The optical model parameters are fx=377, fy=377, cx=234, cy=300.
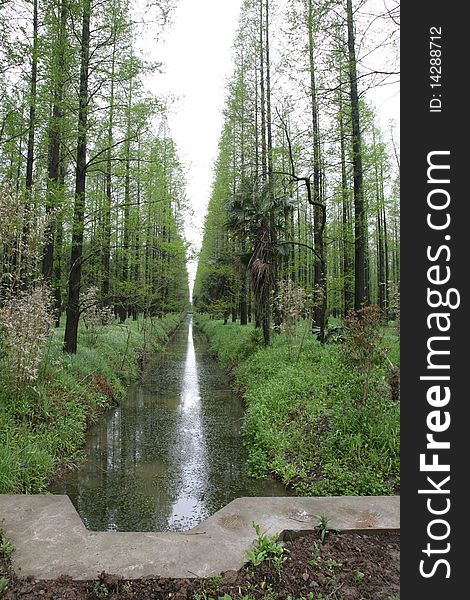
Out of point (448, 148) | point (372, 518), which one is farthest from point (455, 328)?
point (372, 518)

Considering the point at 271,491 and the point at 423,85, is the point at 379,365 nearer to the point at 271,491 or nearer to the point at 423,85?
the point at 271,491

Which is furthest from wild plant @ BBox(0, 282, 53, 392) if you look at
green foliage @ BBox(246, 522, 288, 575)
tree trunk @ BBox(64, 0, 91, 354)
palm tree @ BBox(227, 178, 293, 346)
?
palm tree @ BBox(227, 178, 293, 346)

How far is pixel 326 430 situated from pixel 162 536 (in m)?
2.88

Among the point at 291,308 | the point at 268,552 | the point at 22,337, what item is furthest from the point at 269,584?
the point at 291,308

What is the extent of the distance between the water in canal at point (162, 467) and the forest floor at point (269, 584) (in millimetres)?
1507

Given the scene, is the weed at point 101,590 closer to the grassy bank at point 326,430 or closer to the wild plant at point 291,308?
the grassy bank at point 326,430

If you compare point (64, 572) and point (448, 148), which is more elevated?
point (448, 148)

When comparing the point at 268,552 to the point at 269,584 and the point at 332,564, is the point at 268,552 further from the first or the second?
the point at 332,564

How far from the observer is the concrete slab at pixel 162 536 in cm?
234

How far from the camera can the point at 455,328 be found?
75.3 inches

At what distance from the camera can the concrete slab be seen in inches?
92.0

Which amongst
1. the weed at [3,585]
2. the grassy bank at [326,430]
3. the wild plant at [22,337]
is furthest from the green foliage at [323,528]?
the wild plant at [22,337]

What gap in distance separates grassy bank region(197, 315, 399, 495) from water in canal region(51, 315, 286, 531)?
38 cm

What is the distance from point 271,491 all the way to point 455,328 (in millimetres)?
3288
